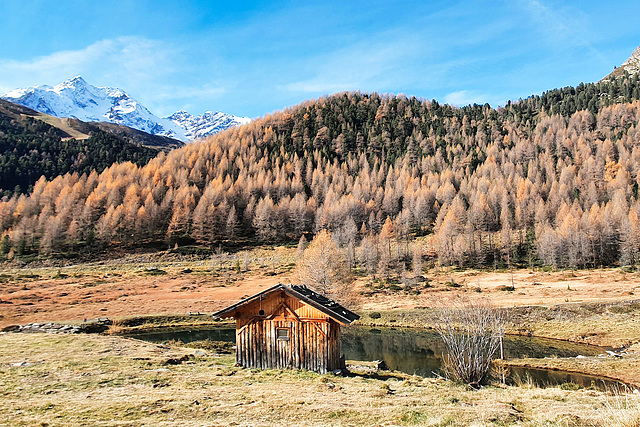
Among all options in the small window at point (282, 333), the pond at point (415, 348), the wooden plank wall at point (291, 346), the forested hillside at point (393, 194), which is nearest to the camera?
the wooden plank wall at point (291, 346)

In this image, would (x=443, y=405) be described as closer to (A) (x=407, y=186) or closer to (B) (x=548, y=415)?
Answer: (B) (x=548, y=415)

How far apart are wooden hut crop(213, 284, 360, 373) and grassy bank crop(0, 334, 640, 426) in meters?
1.12

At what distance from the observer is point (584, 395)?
52.9 feet

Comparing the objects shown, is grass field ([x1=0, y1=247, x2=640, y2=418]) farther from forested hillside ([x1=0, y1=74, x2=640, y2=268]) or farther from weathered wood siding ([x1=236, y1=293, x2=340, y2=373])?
forested hillside ([x1=0, y1=74, x2=640, y2=268])

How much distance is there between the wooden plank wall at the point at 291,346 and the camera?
21656mm

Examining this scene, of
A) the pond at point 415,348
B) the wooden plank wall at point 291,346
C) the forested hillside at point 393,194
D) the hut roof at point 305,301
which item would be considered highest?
the forested hillside at point 393,194

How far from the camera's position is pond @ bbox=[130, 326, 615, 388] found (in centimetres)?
2902

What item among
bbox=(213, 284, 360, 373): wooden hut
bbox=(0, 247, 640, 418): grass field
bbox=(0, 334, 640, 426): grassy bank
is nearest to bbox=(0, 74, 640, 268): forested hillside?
bbox=(0, 247, 640, 418): grass field

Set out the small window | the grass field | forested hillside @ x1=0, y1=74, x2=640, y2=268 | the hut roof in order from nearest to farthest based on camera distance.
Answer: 1. the grass field
2. the hut roof
3. the small window
4. forested hillside @ x1=0, y1=74, x2=640, y2=268

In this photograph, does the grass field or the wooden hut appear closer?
the grass field

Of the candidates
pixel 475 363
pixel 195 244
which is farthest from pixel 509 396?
pixel 195 244

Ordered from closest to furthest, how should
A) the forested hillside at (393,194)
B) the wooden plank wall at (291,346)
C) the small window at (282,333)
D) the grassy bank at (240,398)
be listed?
the grassy bank at (240,398) → the wooden plank wall at (291,346) → the small window at (282,333) → the forested hillside at (393,194)

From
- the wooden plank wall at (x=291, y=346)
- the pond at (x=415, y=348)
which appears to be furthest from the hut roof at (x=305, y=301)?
the pond at (x=415, y=348)

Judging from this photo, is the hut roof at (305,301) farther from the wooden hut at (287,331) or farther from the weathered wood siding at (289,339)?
the weathered wood siding at (289,339)
